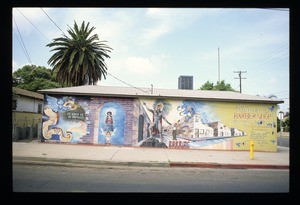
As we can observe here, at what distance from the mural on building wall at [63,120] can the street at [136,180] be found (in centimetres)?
716

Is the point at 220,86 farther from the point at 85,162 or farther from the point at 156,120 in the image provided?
the point at 85,162

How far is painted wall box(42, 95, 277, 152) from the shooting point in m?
17.3

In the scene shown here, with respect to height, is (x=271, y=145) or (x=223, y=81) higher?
(x=223, y=81)

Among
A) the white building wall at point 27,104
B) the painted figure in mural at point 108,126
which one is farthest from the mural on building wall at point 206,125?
the white building wall at point 27,104

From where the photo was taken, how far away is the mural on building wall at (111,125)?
17359mm

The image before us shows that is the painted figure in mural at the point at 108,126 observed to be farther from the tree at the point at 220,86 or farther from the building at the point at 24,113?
the tree at the point at 220,86

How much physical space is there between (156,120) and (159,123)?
0.30 meters

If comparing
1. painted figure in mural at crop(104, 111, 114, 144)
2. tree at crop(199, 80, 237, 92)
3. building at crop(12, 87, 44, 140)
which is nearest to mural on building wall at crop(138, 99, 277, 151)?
painted figure in mural at crop(104, 111, 114, 144)

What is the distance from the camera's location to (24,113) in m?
23.6

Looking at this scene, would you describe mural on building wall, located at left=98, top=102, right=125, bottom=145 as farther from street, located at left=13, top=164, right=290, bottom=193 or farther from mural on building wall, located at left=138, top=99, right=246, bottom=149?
street, located at left=13, top=164, right=290, bottom=193
